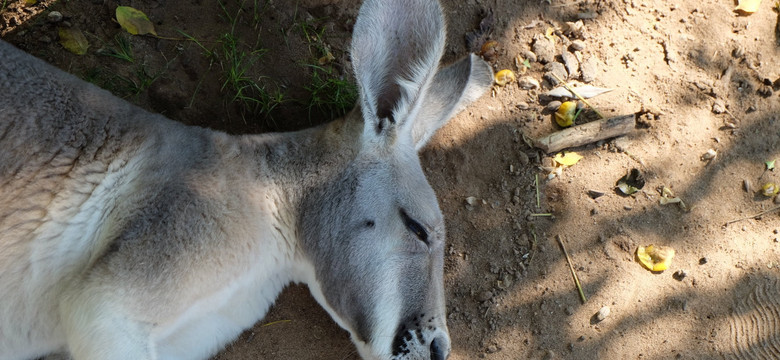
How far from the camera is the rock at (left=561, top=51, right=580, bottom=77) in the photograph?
4.64m

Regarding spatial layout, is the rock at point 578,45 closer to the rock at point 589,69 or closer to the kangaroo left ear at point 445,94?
the rock at point 589,69

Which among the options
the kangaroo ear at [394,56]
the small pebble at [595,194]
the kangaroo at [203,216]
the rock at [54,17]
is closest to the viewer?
the kangaroo at [203,216]

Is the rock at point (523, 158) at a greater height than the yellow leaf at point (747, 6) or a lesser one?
lesser

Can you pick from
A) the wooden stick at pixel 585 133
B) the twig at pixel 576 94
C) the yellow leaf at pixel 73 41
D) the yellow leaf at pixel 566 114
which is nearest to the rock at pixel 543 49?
the twig at pixel 576 94

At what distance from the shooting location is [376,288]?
3.21m

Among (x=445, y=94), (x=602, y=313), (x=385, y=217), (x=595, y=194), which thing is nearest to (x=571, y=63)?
(x=595, y=194)

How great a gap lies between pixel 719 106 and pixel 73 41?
14.9 feet

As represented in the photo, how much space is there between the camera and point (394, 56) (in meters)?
3.30

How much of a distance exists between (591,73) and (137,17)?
3.20m

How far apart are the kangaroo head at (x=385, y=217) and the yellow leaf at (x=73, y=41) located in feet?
6.77

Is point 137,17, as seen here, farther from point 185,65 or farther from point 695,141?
point 695,141

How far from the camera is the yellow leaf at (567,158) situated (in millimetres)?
4480

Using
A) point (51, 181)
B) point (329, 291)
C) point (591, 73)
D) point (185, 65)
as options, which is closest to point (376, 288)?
point (329, 291)

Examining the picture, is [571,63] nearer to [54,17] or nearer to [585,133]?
[585,133]
